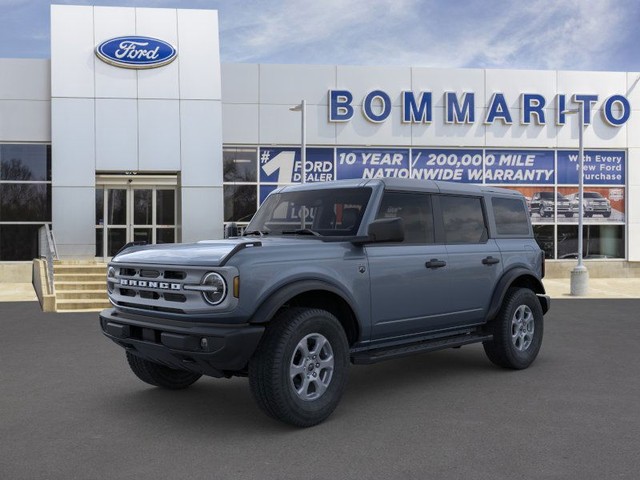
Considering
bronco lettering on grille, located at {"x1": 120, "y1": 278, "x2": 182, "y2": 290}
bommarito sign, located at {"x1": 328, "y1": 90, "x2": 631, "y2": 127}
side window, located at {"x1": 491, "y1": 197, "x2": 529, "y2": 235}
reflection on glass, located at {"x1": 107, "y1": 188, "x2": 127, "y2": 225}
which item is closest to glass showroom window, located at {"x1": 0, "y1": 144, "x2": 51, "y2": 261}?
reflection on glass, located at {"x1": 107, "y1": 188, "x2": 127, "y2": 225}

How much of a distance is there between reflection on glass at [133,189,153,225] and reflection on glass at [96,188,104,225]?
3.20 feet

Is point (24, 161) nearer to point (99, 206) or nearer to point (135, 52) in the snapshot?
point (99, 206)

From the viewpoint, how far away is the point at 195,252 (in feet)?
16.6

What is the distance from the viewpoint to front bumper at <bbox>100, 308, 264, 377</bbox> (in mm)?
4684

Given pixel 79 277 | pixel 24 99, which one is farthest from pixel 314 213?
pixel 24 99

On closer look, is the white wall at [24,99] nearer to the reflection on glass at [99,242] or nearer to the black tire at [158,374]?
the reflection on glass at [99,242]

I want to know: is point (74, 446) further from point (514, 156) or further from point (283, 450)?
point (514, 156)

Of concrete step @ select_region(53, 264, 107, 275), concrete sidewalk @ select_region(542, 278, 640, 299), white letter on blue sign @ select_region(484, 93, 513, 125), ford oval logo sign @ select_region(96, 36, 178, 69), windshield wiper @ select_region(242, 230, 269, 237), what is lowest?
concrete sidewalk @ select_region(542, 278, 640, 299)

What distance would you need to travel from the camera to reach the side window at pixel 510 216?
7363mm

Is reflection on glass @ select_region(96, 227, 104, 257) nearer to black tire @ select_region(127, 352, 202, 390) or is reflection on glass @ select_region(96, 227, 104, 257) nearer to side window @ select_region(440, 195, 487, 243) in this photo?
black tire @ select_region(127, 352, 202, 390)

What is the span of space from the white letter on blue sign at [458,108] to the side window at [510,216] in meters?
13.6

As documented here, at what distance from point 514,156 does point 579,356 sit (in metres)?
14.3

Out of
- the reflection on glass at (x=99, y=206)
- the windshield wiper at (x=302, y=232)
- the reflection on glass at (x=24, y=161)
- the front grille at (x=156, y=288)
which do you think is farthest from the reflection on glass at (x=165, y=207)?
the front grille at (x=156, y=288)

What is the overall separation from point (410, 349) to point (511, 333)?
172 cm
